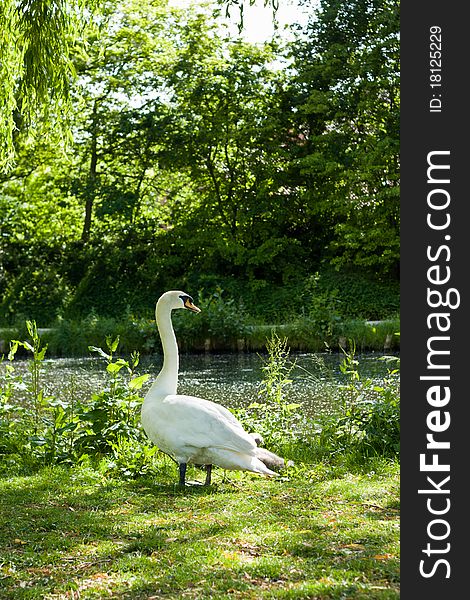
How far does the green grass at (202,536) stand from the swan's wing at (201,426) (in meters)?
0.34

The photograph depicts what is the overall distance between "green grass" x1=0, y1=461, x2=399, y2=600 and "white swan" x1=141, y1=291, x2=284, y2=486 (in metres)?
0.20

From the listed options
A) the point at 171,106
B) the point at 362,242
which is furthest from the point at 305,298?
the point at 171,106

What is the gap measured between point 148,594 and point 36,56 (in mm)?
5075

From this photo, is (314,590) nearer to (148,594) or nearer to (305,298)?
(148,594)

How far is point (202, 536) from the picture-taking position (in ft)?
14.5

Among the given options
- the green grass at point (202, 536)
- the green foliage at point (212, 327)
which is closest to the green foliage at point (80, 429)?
the green grass at point (202, 536)

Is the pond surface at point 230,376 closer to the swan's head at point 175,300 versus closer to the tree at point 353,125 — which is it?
the swan's head at point 175,300

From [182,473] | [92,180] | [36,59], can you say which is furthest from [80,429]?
[92,180]

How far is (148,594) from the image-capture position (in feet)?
11.6

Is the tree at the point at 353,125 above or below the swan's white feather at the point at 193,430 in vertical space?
above

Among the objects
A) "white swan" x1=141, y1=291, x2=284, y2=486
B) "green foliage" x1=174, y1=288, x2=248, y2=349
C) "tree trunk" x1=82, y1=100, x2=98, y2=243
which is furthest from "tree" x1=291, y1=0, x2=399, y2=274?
"white swan" x1=141, y1=291, x2=284, y2=486

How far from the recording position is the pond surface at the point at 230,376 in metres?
10.5

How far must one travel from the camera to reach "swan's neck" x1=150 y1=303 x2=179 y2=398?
243 inches

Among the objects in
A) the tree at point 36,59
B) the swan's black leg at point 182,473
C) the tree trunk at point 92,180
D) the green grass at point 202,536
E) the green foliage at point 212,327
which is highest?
the tree trunk at point 92,180
